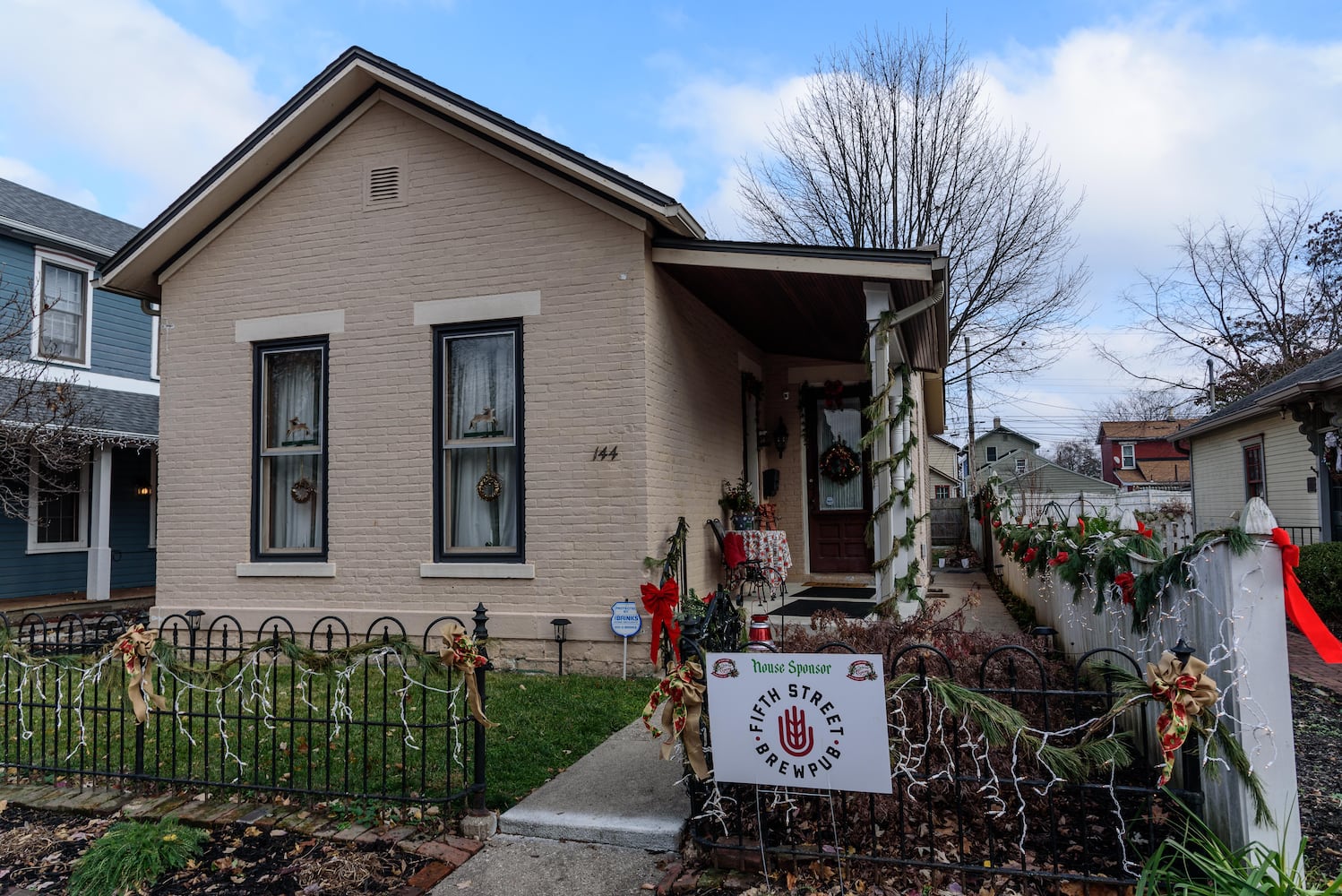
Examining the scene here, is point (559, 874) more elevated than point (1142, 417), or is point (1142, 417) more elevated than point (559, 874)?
point (1142, 417)

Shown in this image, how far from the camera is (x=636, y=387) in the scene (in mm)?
7402

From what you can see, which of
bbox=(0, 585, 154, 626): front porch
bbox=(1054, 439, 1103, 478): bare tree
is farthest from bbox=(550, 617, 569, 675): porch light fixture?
bbox=(1054, 439, 1103, 478): bare tree

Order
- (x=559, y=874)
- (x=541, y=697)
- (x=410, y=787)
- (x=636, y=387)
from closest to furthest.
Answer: (x=559, y=874) → (x=410, y=787) → (x=541, y=697) → (x=636, y=387)

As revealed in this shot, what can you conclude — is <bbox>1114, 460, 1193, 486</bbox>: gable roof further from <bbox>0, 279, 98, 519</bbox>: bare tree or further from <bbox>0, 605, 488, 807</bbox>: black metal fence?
<bbox>0, 605, 488, 807</bbox>: black metal fence

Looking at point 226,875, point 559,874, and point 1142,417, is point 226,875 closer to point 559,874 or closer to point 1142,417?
point 559,874

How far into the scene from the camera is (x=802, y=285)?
800 cm

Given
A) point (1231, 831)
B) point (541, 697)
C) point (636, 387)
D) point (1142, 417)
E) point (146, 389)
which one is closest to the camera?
point (1231, 831)

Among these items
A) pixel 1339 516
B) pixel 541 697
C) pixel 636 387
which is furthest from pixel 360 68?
pixel 1339 516

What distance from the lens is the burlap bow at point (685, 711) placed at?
3.62 meters

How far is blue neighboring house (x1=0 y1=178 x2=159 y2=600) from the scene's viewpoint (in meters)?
13.1

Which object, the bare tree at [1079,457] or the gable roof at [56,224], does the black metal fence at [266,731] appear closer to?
the gable roof at [56,224]

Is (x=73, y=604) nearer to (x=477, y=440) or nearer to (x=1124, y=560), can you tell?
(x=477, y=440)

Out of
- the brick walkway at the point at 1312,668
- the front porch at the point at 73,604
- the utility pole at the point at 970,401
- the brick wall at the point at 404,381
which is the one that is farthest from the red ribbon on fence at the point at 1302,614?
the utility pole at the point at 970,401

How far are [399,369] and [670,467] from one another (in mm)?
2855
